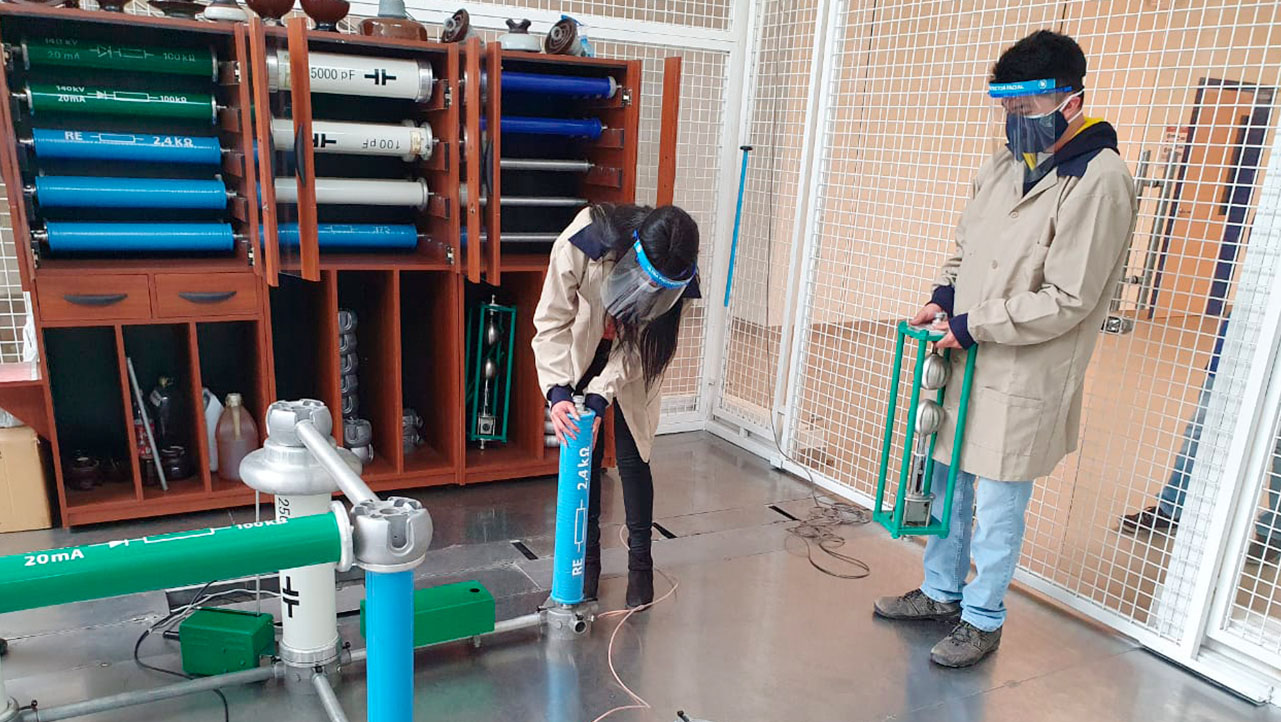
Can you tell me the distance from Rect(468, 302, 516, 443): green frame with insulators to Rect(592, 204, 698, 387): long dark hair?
132cm

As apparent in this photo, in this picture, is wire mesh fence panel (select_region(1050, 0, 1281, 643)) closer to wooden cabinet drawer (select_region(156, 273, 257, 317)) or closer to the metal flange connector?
the metal flange connector

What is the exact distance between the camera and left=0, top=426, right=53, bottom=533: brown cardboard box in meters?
2.98

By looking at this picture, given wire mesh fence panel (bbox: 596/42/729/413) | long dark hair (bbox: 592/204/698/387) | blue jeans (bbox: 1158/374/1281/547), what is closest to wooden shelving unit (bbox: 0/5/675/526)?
wire mesh fence panel (bbox: 596/42/729/413)

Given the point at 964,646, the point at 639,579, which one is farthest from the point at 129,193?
the point at 964,646

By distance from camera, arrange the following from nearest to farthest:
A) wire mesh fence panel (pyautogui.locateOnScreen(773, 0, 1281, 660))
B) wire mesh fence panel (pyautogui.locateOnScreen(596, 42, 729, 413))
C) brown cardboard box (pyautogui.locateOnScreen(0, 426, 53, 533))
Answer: wire mesh fence panel (pyautogui.locateOnScreen(773, 0, 1281, 660)) < brown cardboard box (pyautogui.locateOnScreen(0, 426, 53, 533)) < wire mesh fence panel (pyautogui.locateOnScreen(596, 42, 729, 413))

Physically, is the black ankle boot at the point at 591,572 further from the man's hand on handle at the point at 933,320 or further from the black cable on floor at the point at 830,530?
the man's hand on handle at the point at 933,320

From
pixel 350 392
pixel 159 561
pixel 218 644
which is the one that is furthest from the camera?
pixel 350 392

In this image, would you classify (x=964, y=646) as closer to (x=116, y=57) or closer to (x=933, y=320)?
(x=933, y=320)

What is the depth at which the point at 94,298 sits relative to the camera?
114 inches

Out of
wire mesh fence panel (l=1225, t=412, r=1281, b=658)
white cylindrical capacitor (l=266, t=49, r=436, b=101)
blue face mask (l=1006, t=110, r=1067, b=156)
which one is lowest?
wire mesh fence panel (l=1225, t=412, r=1281, b=658)

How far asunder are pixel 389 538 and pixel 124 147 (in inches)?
106

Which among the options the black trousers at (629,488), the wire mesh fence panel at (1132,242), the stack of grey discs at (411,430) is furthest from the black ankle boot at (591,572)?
the wire mesh fence panel at (1132,242)

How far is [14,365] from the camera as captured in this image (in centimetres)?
316

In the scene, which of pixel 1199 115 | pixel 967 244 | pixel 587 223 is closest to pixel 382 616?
pixel 587 223
